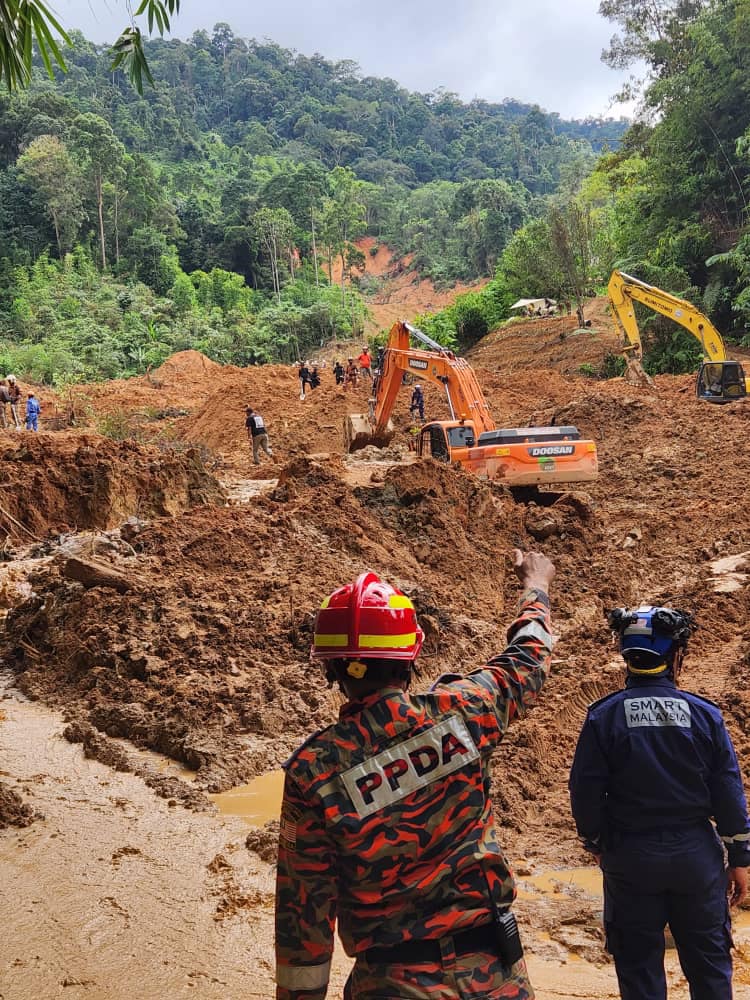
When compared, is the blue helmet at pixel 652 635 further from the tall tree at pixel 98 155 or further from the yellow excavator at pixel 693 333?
the tall tree at pixel 98 155

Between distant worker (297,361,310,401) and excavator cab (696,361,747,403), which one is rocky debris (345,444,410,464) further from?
distant worker (297,361,310,401)

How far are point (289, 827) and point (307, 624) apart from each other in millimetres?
5953

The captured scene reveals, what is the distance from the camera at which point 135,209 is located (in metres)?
54.8

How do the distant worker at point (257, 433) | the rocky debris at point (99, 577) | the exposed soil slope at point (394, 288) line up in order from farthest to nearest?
the exposed soil slope at point (394, 288), the distant worker at point (257, 433), the rocky debris at point (99, 577)

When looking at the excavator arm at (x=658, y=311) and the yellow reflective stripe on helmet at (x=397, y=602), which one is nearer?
the yellow reflective stripe on helmet at (x=397, y=602)

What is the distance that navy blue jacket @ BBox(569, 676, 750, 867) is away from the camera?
8.71 feet

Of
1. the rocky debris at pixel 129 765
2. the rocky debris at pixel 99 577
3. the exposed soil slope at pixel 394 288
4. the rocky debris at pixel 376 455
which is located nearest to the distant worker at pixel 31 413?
the rocky debris at pixel 376 455

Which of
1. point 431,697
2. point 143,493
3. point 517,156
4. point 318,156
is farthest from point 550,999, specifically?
point 517,156

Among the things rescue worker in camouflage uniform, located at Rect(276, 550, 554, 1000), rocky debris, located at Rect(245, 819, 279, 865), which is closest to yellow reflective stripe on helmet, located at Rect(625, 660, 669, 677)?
rescue worker in camouflage uniform, located at Rect(276, 550, 554, 1000)

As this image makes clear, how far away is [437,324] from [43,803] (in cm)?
3453

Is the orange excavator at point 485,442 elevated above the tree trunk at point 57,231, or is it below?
below

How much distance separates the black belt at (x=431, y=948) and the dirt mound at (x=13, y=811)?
386 cm

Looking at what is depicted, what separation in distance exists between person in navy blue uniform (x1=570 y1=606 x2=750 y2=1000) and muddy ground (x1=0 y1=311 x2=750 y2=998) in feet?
2.62

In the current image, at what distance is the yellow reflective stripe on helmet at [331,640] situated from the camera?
6.30 feet
